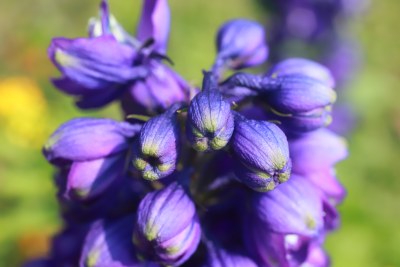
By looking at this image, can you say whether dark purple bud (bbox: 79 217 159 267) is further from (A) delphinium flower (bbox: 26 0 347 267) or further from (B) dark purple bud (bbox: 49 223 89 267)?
(B) dark purple bud (bbox: 49 223 89 267)

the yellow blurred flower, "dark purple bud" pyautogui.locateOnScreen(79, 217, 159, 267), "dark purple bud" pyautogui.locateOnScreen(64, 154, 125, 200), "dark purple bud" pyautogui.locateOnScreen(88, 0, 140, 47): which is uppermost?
"dark purple bud" pyautogui.locateOnScreen(88, 0, 140, 47)

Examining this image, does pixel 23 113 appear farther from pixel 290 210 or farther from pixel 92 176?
pixel 290 210

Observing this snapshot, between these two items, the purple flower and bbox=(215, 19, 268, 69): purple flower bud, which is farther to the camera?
bbox=(215, 19, 268, 69): purple flower bud

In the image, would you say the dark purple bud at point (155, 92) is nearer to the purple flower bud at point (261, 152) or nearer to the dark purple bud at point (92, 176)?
the dark purple bud at point (92, 176)

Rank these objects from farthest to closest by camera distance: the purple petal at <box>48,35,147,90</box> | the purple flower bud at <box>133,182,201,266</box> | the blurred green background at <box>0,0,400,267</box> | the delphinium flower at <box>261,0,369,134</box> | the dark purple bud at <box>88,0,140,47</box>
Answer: the delphinium flower at <box>261,0,369,134</box> < the blurred green background at <box>0,0,400,267</box> < the dark purple bud at <box>88,0,140,47</box> < the purple petal at <box>48,35,147,90</box> < the purple flower bud at <box>133,182,201,266</box>

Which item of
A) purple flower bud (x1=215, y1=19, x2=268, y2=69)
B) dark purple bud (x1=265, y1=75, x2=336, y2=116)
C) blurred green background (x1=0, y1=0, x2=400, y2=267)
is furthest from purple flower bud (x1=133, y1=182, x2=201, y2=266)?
blurred green background (x1=0, y1=0, x2=400, y2=267)

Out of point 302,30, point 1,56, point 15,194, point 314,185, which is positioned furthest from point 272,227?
point 1,56

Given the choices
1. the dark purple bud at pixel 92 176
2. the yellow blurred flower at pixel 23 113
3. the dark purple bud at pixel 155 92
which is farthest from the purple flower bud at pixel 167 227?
the yellow blurred flower at pixel 23 113
